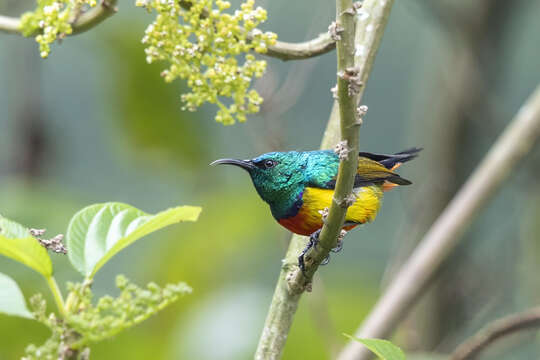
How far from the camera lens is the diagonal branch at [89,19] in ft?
5.46

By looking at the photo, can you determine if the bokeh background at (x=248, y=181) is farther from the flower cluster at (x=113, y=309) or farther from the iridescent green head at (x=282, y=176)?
the flower cluster at (x=113, y=309)

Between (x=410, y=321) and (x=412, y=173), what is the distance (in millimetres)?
1107

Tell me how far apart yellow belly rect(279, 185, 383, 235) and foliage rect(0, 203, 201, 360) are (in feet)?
3.22

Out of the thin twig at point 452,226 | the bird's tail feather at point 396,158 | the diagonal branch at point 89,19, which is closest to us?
the diagonal branch at point 89,19

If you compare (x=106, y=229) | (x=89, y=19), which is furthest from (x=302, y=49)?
(x=106, y=229)

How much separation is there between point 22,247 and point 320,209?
1.39m

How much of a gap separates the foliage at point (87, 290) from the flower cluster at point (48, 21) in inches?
16.6

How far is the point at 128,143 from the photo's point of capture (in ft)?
16.6

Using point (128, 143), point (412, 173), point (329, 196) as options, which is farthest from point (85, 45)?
point (329, 196)

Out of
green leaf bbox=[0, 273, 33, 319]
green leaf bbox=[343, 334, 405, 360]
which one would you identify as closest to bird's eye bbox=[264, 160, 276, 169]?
green leaf bbox=[343, 334, 405, 360]

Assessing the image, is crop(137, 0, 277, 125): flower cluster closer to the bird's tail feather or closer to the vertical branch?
the vertical branch

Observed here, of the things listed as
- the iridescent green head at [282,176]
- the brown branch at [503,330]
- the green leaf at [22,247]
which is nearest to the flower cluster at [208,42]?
the green leaf at [22,247]

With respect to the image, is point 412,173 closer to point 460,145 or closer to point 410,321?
point 460,145

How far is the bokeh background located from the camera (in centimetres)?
392
